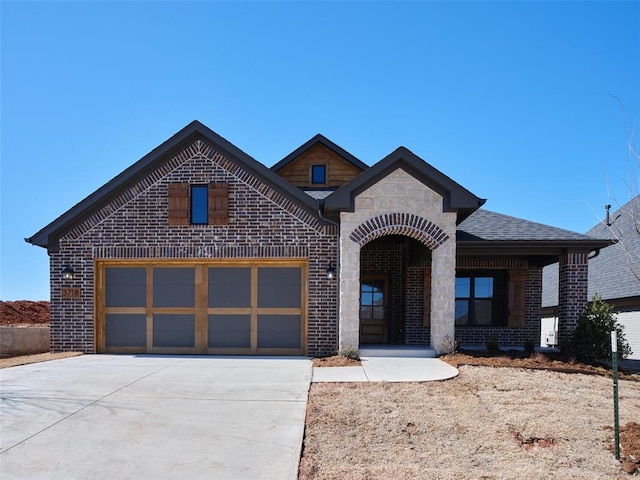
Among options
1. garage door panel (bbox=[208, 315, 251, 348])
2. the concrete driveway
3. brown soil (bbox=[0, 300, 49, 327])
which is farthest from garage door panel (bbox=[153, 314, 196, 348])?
brown soil (bbox=[0, 300, 49, 327])

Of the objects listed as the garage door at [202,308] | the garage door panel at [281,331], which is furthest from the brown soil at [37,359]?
the garage door panel at [281,331]

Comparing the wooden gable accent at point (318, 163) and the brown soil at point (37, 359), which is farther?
the wooden gable accent at point (318, 163)

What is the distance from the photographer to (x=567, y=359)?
32.9ft

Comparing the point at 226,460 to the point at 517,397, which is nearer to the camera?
the point at 226,460

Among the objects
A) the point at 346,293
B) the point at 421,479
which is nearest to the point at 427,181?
the point at 346,293

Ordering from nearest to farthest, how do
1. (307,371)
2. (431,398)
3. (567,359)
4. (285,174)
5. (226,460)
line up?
(226,460) → (431,398) → (307,371) → (567,359) → (285,174)

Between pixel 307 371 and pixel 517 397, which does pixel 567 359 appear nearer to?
pixel 517 397

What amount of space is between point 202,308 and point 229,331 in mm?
952

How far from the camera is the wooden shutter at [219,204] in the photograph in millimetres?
10914

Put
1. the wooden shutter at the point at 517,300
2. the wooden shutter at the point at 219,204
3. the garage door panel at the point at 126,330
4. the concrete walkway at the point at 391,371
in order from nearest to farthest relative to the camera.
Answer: the concrete walkway at the point at 391,371
the wooden shutter at the point at 219,204
the garage door panel at the point at 126,330
the wooden shutter at the point at 517,300

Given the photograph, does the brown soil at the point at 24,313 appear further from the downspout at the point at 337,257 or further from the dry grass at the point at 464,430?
the dry grass at the point at 464,430

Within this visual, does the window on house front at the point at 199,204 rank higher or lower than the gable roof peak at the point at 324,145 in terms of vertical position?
lower

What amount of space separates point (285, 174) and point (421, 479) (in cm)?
1246

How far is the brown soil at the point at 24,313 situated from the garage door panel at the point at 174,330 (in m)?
14.8
